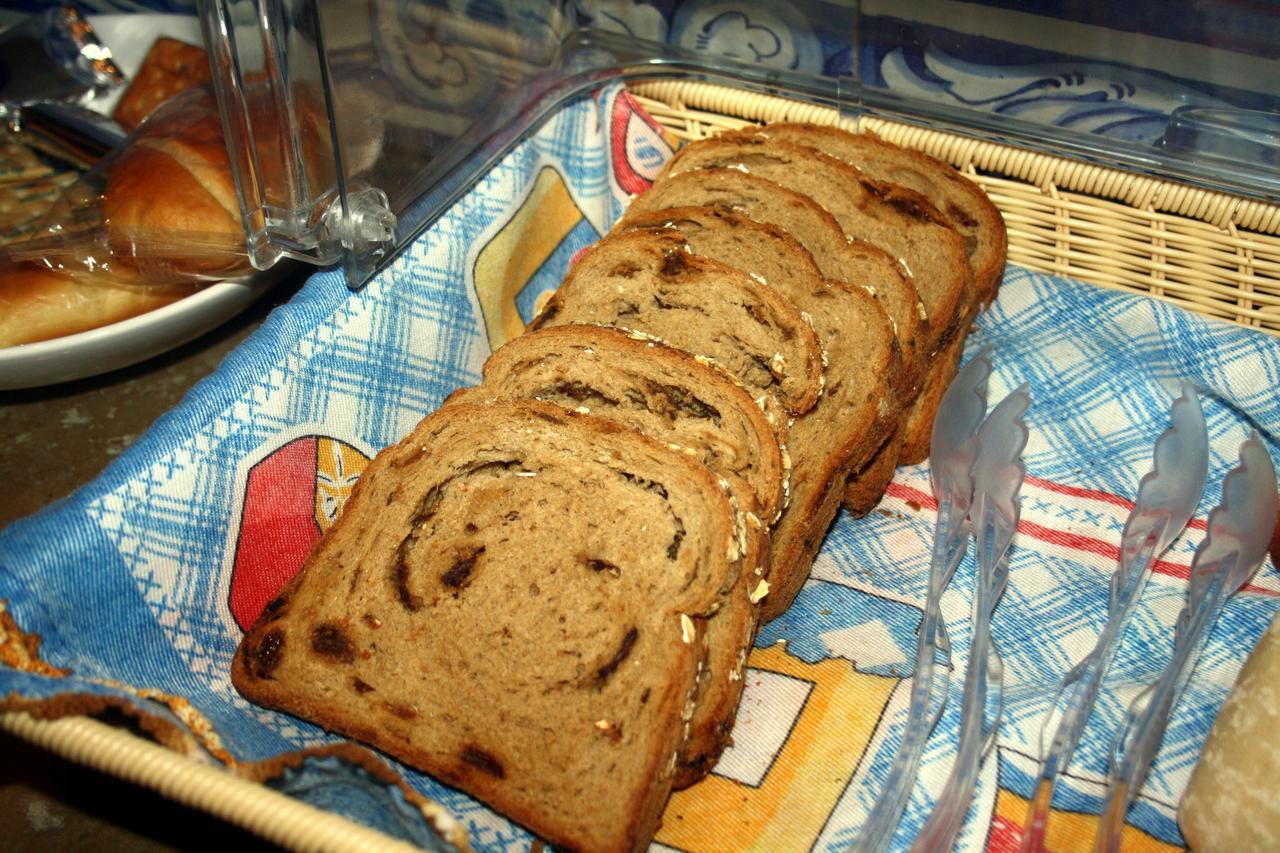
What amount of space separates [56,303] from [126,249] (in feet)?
0.53

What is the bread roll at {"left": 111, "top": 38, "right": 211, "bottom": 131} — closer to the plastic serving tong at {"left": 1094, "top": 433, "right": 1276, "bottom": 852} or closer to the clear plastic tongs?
the clear plastic tongs

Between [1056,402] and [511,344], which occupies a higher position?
[1056,402]

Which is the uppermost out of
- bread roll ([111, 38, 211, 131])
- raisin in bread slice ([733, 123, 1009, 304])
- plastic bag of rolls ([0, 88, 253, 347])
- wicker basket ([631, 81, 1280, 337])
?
wicker basket ([631, 81, 1280, 337])

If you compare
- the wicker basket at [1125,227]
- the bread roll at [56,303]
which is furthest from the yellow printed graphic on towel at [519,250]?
the bread roll at [56,303]

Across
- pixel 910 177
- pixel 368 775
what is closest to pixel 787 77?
pixel 910 177

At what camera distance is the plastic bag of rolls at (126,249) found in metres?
2.06

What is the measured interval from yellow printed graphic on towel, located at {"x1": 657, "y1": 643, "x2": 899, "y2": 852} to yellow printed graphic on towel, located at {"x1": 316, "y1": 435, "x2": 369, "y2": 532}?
0.73 meters

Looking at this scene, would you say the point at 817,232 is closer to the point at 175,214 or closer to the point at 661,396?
the point at 661,396

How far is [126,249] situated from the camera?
209cm

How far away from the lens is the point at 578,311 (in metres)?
1.85

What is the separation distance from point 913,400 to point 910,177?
45 centimetres

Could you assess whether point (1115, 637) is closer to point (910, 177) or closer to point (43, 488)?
point (910, 177)

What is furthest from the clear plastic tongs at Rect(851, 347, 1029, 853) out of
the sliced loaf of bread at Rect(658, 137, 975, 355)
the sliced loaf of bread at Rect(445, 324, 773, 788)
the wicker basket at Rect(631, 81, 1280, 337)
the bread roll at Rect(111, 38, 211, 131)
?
the bread roll at Rect(111, 38, 211, 131)

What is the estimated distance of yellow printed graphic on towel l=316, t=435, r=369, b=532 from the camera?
1.79 m
